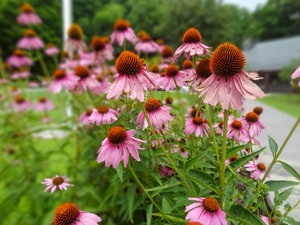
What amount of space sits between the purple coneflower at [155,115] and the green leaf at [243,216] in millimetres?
237

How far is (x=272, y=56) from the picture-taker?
19375 millimetres

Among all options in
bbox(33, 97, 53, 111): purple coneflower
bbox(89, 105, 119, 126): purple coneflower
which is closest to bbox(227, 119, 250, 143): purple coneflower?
bbox(89, 105, 119, 126): purple coneflower

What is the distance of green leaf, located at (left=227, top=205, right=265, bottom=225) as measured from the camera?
50 centimetres

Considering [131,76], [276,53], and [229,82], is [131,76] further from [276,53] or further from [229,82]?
[276,53]

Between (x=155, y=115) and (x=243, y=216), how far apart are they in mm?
288

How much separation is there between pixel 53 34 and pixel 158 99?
1458cm

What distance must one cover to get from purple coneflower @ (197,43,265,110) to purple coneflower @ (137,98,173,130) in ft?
0.72

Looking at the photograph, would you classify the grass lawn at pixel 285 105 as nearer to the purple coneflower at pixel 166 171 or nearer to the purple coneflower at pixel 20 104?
the purple coneflower at pixel 166 171

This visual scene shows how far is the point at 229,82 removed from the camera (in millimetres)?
493

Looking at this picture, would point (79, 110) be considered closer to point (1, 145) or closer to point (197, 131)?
point (1, 145)

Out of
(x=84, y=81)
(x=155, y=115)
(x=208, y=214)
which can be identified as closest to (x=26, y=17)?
(x=84, y=81)

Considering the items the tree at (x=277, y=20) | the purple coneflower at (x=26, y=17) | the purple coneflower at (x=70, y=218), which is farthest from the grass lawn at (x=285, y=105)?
the tree at (x=277, y=20)

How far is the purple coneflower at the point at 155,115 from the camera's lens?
0.71 meters

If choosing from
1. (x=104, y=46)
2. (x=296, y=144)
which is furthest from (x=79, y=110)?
(x=296, y=144)
